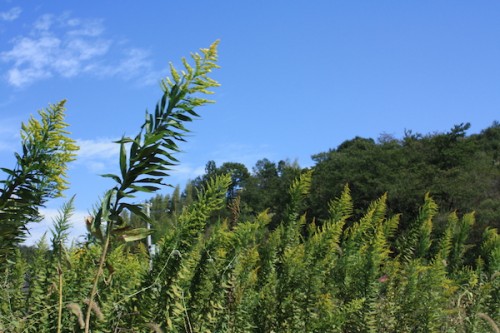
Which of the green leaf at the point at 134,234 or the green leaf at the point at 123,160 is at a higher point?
the green leaf at the point at 123,160

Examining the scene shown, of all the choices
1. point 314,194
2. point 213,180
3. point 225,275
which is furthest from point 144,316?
point 314,194

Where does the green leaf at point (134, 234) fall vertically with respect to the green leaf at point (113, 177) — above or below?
below

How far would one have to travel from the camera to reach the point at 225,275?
3215 millimetres

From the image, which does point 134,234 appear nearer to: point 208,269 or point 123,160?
point 123,160

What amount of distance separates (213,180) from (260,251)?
1.05 m

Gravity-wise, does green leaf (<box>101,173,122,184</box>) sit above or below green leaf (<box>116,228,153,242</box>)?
above

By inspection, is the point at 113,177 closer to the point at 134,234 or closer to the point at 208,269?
the point at 134,234

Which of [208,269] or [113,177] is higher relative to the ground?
[113,177]

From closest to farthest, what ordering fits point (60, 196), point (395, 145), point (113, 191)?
point (113, 191), point (60, 196), point (395, 145)

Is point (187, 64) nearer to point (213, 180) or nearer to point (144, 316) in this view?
point (213, 180)

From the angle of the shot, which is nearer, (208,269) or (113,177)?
(113,177)

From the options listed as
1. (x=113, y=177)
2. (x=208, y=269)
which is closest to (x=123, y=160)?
(x=113, y=177)

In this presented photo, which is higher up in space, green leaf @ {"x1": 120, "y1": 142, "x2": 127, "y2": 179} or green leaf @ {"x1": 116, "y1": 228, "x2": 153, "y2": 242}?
green leaf @ {"x1": 120, "y1": 142, "x2": 127, "y2": 179}

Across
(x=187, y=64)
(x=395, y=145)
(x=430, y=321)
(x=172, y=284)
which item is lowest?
(x=430, y=321)
